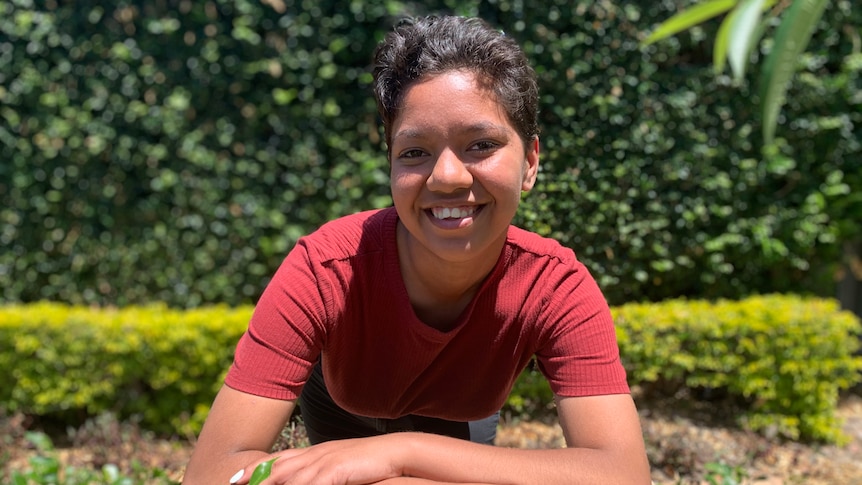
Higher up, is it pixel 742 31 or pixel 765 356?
pixel 742 31

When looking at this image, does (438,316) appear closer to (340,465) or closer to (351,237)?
(351,237)

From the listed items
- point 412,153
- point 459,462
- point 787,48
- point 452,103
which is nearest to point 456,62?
point 452,103

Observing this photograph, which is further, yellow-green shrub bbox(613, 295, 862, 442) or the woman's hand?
yellow-green shrub bbox(613, 295, 862, 442)

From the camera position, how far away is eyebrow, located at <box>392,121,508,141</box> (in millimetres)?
1810

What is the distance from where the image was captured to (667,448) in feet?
11.6

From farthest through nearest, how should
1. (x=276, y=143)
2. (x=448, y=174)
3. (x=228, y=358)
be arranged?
(x=276, y=143) → (x=228, y=358) → (x=448, y=174)

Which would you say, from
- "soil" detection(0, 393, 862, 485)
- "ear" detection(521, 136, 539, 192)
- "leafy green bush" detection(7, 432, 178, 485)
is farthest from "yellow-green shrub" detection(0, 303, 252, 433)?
"ear" detection(521, 136, 539, 192)

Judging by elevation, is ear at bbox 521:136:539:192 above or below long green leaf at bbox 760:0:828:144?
below

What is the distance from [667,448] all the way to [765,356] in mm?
1107

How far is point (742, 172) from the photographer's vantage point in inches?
178

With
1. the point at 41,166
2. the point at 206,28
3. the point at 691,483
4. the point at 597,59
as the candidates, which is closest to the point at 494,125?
the point at 691,483

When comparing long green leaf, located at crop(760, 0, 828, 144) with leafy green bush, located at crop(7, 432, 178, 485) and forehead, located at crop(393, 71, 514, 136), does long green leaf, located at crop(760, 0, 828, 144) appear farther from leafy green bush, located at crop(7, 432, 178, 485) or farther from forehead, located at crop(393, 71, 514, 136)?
leafy green bush, located at crop(7, 432, 178, 485)

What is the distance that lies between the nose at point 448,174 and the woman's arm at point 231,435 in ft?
1.94

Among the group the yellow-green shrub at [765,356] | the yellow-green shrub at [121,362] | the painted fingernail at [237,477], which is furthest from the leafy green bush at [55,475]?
the yellow-green shrub at [765,356]
